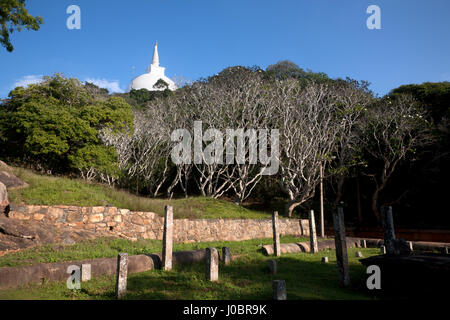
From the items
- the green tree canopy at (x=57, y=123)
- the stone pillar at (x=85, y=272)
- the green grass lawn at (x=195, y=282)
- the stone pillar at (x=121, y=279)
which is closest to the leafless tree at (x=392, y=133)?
the green grass lawn at (x=195, y=282)

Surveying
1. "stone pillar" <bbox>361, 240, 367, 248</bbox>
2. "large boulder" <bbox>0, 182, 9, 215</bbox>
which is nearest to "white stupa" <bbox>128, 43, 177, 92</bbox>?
"stone pillar" <bbox>361, 240, 367, 248</bbox>

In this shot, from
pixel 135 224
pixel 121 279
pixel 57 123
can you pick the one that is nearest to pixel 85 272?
pixel 121 279

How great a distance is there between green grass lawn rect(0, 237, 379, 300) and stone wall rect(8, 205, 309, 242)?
1530 millimetres

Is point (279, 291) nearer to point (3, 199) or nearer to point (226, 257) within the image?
point (226, 257)

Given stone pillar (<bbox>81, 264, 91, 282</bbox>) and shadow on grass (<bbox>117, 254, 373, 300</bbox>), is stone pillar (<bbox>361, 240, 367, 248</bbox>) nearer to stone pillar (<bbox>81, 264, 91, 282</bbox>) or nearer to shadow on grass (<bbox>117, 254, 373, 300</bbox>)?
shadow on grass (<bbox>117, 254, 373, 300</bbox>)

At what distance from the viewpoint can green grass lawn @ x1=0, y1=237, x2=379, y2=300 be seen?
6.29m

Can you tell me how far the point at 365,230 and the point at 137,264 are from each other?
62.3ft

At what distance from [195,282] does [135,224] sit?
23.2 ft

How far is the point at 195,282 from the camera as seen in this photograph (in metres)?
7.35

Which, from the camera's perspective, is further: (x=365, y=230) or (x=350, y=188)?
(x=350, y=188)

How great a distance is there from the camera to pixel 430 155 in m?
23.2

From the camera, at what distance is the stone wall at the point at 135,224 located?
11305mm

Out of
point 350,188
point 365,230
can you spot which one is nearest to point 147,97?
point 350,188
